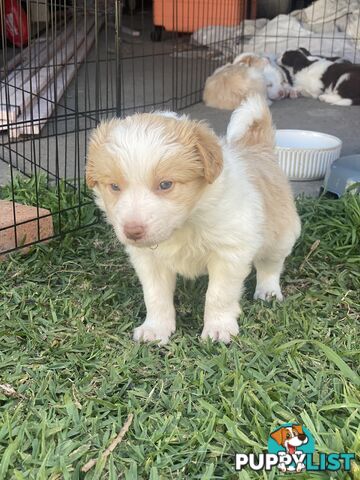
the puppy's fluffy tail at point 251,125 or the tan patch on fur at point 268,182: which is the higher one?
the puppy's fluffy tail at point 251,125

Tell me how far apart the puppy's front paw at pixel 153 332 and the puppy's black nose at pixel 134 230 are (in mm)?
762

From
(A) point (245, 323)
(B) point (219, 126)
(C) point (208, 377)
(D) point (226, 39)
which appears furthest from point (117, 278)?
(D) point (226, 39)

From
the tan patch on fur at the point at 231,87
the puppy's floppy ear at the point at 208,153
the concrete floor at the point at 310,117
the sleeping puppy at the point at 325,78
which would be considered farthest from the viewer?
the sleeping puppy at the point at 325,78

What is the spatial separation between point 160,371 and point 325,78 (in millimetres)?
6189

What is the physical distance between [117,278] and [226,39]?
7630 millimetres

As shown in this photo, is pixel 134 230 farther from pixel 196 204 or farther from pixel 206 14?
pixel 206 14

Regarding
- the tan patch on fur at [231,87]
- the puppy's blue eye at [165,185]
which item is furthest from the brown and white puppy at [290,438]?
the tan patch on fur at [231,87]

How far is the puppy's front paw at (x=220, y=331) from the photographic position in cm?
276

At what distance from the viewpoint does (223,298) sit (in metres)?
2.74

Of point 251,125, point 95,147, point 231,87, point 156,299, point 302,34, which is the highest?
point 95,147

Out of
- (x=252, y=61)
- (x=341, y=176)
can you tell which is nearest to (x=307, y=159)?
(x=341, y=176)

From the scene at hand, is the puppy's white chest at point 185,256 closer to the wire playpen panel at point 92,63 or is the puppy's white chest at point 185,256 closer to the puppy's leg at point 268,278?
the puppy's leg at point 268,278

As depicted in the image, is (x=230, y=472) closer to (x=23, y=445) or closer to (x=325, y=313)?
(x=23, y=445)

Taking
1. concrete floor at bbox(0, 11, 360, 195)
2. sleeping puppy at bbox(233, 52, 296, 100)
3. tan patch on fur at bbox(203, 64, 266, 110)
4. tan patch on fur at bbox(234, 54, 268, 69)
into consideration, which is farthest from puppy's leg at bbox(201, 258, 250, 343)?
tan patch on fur at bbox(234, 54, 268, 69)
